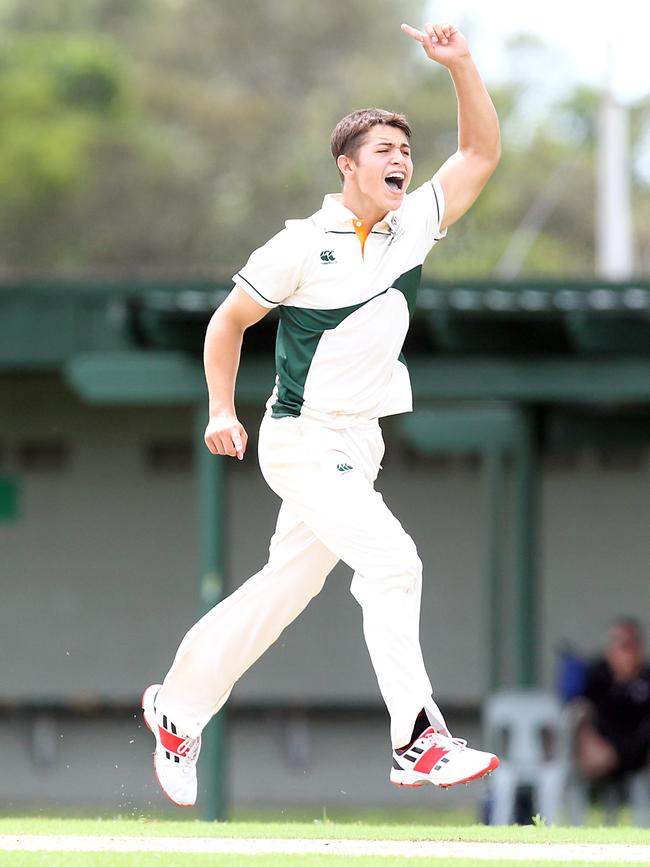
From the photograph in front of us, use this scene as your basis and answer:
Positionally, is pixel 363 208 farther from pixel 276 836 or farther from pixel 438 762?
Answer: pixel 276 836

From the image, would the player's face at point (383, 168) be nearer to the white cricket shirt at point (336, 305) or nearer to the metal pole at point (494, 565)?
the white cricket shirt at point (336, 305)

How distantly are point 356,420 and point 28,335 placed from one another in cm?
716

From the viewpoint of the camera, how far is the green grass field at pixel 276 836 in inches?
169

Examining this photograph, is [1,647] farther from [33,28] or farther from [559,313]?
[33,28]

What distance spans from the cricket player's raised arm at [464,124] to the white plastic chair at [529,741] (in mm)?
5646

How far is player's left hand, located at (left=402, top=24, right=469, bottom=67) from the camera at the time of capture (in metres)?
4.88

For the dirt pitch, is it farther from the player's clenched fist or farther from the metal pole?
the metal pole

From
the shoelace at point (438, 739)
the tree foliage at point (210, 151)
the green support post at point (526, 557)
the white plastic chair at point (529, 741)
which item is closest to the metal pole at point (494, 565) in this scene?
the green support post at point (526, 557)

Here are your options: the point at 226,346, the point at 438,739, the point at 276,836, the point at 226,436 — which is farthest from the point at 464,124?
the point at 276,836

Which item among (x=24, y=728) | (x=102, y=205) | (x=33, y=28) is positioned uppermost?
(x=33, y=28)

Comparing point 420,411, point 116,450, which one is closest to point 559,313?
point 420,411

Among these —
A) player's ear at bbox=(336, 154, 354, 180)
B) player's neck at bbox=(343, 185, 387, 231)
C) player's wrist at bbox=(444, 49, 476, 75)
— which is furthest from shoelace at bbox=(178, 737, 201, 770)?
player's wrist at bbox=(444, 49, 476, 75)

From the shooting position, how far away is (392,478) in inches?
540

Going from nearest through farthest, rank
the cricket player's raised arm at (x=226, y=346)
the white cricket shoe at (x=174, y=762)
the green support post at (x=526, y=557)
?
the cricket player's raised arm at (x=226, y=346) < the white cricket shoe at (x=174, y=762) < the green support post at (x=526, y=557)
